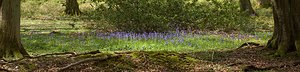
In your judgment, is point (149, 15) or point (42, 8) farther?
point (42, 8)

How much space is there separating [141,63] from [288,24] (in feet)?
10.3

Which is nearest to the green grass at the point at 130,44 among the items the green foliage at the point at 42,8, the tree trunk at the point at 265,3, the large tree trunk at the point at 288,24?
the large tree trunk at the point at 288,24

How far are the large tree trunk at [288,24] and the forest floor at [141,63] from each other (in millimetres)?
366

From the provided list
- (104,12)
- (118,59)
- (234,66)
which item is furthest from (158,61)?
(104,12)

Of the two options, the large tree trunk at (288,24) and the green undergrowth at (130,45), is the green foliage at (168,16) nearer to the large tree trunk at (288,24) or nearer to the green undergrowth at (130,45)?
the green undergrowth at (130,45)

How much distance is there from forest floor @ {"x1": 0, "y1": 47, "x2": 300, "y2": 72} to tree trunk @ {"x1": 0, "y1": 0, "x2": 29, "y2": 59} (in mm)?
1159

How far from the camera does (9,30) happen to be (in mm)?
10141

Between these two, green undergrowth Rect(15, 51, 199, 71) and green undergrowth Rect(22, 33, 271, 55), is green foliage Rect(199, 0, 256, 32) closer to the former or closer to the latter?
green undergrowth Rect(22, 33, 271, 55)

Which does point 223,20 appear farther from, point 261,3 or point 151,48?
point 261,3

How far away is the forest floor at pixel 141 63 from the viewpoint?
26.5 feet

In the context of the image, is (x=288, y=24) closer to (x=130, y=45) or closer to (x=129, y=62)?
(x=129, y=62)

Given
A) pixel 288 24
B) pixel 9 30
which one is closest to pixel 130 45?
pixel 9 30

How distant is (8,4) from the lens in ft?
32.8

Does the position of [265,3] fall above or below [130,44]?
above
